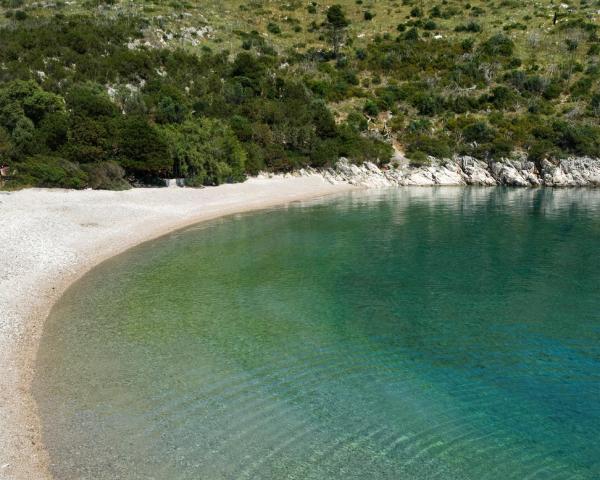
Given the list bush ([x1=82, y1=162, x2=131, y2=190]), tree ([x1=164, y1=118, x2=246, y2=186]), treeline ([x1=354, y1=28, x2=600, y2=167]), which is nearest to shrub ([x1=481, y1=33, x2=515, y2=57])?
treeline ([x1=354, y1=28, x2=600, y2=167])

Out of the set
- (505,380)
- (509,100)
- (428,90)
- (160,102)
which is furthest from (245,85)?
(505,380)

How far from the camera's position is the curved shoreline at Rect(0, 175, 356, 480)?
10305 mm

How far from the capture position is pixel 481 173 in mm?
70125

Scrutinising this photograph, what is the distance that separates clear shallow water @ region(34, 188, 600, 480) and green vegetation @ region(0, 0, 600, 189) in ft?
73.5

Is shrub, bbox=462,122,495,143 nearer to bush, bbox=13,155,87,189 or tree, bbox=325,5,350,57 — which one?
tree, bbox=325,5,350,57

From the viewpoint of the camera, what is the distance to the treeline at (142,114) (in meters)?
42.7

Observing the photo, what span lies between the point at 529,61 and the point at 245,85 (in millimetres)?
50916

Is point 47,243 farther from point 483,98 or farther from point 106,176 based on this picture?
point 483,98

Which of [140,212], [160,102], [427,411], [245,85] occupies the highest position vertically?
[245,85]

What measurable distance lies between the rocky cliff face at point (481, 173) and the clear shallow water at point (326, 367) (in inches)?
1565

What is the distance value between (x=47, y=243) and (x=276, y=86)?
195 ft

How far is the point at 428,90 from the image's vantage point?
83.2 meters

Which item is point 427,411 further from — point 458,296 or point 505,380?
point 458,296

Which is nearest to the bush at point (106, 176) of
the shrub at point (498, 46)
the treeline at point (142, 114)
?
the treeline at point (142, 114)
